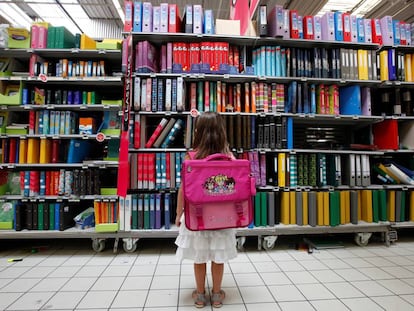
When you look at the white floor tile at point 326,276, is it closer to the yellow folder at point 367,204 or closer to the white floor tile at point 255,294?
the white floor tile at point 255,294

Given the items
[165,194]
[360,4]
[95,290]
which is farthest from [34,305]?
[360,4]

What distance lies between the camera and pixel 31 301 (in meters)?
1.65

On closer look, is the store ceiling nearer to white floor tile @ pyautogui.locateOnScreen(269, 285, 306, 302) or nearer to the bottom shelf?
the bottom shelf

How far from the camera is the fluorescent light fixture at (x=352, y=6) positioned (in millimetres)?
4023

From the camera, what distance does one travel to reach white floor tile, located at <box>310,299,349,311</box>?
5.17 ft

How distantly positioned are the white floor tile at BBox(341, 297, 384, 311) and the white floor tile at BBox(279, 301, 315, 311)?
287 millimetres

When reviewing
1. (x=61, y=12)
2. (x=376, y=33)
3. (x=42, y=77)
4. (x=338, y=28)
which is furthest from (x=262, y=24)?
(x=61, y=12)

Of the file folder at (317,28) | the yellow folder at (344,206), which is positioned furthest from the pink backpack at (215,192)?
the file folder at (317,28)

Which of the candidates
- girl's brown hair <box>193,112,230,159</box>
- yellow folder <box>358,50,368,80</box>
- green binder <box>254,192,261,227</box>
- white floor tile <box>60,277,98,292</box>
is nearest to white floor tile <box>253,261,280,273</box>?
green binder <box>254,192,261,227</box>

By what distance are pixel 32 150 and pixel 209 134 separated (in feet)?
7.50

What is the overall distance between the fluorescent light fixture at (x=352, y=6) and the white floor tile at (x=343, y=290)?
15.1 ft

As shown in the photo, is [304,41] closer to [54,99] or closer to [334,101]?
[334,101]

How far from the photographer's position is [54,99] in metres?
2.70

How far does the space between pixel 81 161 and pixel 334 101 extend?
3219 millimetres
